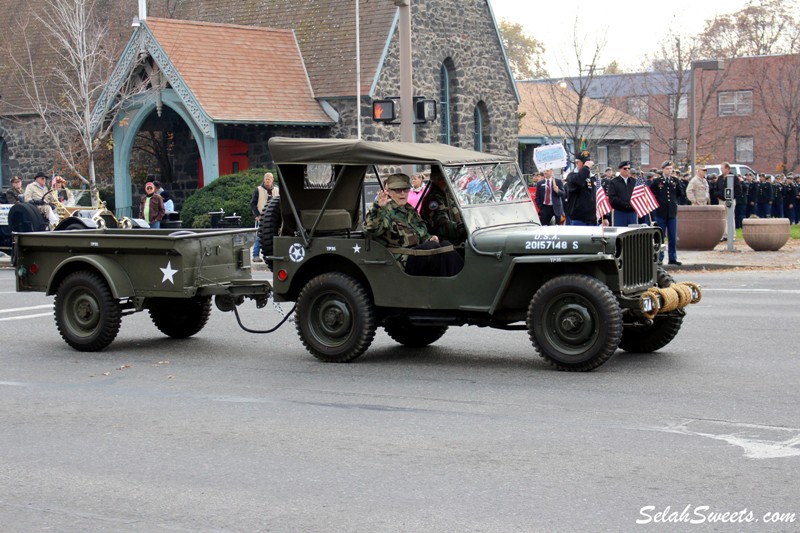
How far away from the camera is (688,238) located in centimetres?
2408

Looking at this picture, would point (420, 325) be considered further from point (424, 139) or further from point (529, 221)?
point (424, 139)

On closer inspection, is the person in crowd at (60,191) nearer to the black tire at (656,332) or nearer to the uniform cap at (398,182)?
the uniform cap at (398,182)

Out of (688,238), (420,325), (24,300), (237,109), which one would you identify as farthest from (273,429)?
(237,109)

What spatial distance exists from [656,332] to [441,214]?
7.67ft

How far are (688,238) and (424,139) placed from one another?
13.9m

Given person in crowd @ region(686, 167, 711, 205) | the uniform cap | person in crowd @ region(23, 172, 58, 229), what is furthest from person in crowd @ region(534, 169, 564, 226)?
the uniform cap

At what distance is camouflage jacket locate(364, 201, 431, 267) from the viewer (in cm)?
1075

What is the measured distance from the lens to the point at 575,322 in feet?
32.4

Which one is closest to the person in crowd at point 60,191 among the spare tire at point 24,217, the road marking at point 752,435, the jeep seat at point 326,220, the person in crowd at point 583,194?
the spare tire at point 24,217

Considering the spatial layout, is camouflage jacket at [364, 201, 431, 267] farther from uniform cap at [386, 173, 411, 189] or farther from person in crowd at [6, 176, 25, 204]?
person in crowd at [6, 176, 25, 204]

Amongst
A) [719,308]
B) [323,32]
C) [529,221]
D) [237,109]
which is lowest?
[719,308]

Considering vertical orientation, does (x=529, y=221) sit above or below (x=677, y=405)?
above

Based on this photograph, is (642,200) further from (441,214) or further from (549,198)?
(441,214)

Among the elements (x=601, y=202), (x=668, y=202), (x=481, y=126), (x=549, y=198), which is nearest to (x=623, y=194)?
(x=601, y=202)
